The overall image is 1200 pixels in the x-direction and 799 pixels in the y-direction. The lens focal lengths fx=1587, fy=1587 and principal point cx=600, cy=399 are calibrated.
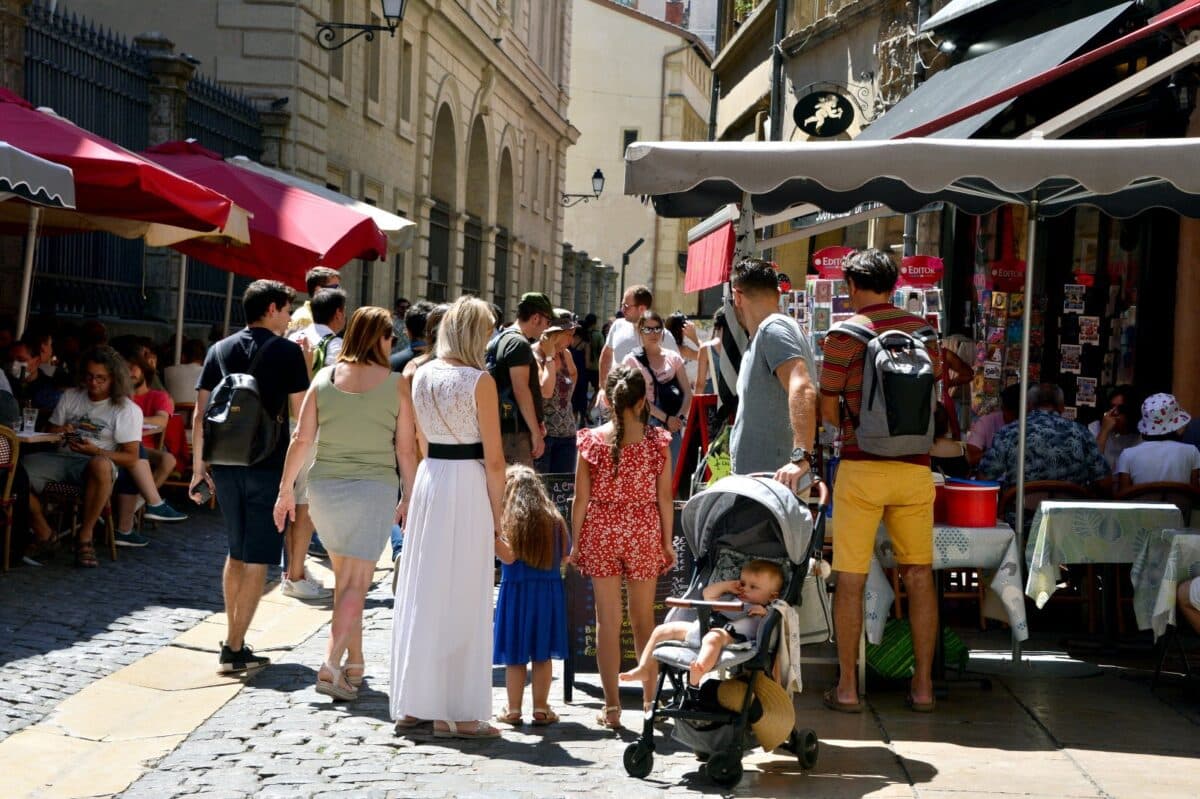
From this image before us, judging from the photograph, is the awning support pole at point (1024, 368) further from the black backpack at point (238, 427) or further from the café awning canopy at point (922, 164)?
the black backpack at point (238, 427)

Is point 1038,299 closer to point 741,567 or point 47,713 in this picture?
point 741,567

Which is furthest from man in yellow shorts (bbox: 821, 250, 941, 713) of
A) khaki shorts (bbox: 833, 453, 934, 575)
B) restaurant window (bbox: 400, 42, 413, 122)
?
restaurant window (bbox: 400, 42, 413, 122)

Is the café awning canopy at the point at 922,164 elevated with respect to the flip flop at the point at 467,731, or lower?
elevated

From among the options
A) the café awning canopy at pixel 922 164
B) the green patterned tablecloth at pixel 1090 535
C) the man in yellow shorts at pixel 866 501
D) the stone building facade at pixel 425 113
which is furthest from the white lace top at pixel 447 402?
the stone building facade at pixel 425 113

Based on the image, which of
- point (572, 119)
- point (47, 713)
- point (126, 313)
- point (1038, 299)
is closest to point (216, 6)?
point (126, 313)

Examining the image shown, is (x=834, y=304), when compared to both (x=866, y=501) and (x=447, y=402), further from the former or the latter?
(x=447, y=402)

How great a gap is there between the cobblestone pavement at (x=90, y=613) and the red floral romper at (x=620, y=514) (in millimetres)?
2426

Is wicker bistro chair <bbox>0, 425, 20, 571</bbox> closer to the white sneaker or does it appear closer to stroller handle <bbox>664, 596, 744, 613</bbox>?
the white sneaker

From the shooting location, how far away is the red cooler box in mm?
7406

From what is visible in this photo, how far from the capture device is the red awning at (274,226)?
13.6 metres

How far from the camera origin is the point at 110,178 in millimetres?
10352

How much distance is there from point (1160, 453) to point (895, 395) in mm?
2700

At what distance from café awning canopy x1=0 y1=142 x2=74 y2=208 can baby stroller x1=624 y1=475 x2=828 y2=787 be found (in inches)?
183

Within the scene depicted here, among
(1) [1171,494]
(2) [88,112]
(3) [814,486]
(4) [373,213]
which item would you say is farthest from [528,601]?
(4) [373,213]
